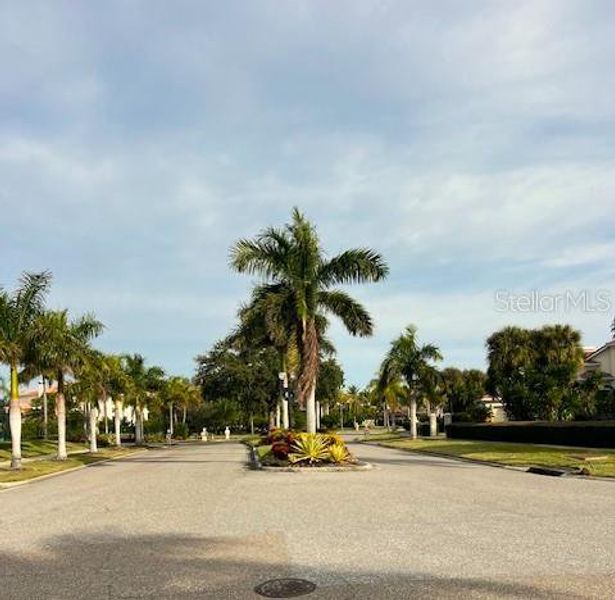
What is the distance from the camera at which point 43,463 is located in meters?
32.9

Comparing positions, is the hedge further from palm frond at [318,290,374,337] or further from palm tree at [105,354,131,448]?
palm tree at [105,354,131,448]

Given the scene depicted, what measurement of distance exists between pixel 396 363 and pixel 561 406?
12.4 meters

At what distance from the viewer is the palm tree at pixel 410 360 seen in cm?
5512

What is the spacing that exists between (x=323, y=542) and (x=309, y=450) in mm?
14451

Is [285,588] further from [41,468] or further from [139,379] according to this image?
[139,379]

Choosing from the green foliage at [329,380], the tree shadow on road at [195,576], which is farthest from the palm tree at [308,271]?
the green foliage at [329,380]

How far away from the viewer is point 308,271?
87.8 feet

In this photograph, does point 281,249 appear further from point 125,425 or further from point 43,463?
point 125,425

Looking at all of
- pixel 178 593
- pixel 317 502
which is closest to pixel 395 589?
pixel 178 593

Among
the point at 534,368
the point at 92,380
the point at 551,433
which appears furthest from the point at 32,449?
the point at 534,368

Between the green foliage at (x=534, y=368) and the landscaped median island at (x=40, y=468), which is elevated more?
the green foliage at (x=534, y=368)

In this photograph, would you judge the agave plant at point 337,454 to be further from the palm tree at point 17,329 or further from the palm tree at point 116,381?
the palm tree at point 116,381

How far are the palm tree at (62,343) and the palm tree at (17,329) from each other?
20.0 inches

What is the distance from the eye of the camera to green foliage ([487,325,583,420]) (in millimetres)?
53750
